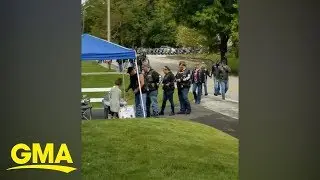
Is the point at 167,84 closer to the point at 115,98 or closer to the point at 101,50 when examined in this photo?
the point at 115,98

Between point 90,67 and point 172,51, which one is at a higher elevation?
point 172,51

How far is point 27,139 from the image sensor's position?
3988mm

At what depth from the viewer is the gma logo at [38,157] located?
13.1ft

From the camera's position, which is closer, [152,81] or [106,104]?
[106,104]

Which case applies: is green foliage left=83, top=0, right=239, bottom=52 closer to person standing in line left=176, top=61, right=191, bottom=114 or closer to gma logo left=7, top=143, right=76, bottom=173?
person standing in line left=176, top=61, right=191, bottom=114

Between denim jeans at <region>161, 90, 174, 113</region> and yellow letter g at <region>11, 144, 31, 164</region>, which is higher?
denim jeans at <region>161, 90, 174, 113</region>

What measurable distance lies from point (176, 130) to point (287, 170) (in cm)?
87

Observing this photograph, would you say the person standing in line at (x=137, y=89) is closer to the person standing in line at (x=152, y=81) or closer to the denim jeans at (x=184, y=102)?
the person standing in line at (x=152, y=81)

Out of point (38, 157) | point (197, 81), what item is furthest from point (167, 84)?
point (38, 157)

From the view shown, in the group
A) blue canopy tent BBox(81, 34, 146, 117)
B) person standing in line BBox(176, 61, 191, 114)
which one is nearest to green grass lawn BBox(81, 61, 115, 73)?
A: blue canopy tent BBox(81, 34, 146, 117)

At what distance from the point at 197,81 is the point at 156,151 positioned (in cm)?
62

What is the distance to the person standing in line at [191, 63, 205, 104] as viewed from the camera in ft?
14.0

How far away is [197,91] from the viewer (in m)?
4.30

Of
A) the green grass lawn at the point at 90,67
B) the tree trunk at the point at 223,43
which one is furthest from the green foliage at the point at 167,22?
the green grass lawn at the point at 90,67
